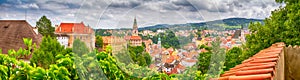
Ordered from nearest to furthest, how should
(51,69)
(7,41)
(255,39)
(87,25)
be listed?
(87,25)
(51,69)
(255,39)
(7,41)

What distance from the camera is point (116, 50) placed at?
1791mm

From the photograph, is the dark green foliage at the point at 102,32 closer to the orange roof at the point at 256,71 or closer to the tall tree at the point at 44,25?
the orange roof at the point at 256,71

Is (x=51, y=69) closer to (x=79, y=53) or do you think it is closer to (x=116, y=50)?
(x=79, y=53)

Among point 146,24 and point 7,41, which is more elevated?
point 146,24

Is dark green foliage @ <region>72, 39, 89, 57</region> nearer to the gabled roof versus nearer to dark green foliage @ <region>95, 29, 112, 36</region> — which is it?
dark green foliage @ <region>95, 29, 112, 36</region>

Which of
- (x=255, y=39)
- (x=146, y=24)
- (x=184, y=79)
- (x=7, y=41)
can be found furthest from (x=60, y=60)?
(x=7, y=41)

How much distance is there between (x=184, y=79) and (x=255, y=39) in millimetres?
5402

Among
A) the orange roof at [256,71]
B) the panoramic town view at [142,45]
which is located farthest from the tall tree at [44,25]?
the orange roof at [256,71]

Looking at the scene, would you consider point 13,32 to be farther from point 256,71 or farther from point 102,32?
point 256,71

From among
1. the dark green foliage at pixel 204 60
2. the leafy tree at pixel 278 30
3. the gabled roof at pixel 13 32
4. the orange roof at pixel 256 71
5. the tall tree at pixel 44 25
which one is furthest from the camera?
the gabled roof at pixel 13 32

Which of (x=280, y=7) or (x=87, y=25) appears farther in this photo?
(x=280, y=7)

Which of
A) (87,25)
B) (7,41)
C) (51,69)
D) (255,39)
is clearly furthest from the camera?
(7,41)

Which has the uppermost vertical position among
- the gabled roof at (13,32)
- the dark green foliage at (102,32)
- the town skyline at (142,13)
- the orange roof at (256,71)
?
the town skyline at (142,13)

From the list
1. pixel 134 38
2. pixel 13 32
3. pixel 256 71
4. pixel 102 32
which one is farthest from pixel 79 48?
pixel 13 32
